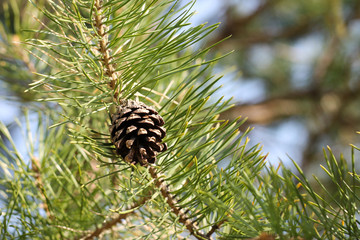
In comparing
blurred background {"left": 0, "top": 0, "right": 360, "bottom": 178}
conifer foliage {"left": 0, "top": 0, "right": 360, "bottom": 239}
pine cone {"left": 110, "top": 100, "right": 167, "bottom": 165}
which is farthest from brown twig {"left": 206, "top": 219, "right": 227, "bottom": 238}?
blurred background {"left": 0, "top": 0, "right": 360, "bottom": 178}

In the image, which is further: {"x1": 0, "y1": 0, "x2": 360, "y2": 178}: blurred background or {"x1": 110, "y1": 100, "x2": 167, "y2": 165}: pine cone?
{"x1": 0, "y1": 0, "x2": 360, "y2": 178}: blurred background

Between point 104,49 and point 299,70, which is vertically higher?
point 299,70

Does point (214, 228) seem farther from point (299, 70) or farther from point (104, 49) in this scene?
point (299, 70)

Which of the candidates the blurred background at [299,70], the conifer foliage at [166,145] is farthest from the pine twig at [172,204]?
the blurred background at [299,70]

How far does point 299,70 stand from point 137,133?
249cm

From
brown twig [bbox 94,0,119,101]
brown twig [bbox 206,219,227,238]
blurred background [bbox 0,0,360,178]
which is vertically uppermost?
blurred background [bbox 0,0,360,178]

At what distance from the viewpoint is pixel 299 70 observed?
277 cm

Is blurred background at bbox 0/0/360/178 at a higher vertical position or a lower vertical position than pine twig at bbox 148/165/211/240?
higher

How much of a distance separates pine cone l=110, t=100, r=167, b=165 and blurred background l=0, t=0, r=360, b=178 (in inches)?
44.2

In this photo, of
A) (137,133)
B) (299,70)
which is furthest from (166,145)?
(299,70)

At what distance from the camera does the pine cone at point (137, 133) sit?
455 mm

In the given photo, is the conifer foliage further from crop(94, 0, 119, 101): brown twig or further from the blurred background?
the blurred background

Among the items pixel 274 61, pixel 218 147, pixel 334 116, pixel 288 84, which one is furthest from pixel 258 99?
pixel 218 147

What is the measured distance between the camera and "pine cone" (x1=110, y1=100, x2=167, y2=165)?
455mm
